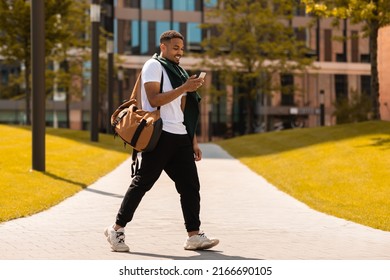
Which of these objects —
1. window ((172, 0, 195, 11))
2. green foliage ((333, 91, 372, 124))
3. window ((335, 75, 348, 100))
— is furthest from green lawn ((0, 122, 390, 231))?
window ((335, 75, 348, 100))

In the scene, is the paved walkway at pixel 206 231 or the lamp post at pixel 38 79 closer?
the paved walkway at pixel 206 231

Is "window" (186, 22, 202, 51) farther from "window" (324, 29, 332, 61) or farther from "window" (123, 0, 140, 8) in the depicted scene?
"window" (324, 29, 332, 61)

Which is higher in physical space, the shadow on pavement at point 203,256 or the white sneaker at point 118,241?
the white sneaker at point 118,241

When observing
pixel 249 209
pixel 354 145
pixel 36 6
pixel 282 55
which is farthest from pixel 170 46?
pixel 282 55

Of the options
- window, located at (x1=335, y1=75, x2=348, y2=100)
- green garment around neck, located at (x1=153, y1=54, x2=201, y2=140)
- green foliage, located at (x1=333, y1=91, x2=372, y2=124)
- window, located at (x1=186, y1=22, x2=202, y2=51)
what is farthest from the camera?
window, located at (x1=335, y1=75, x2=348, y2=100)

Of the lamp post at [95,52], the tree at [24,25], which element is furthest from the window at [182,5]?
the lamp post at [95,52]

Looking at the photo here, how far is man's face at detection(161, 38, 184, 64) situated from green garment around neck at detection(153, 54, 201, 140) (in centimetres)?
5

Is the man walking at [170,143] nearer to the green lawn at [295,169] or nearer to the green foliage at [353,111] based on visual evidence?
the green lawn at [295,169]

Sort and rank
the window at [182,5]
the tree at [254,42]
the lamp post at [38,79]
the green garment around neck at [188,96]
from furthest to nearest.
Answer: the window at [182,5] → the tree at [254,42] → the lamp post at [38,79] → the green garment around neck at [188,96]

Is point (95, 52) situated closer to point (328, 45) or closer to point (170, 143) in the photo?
point (170, 143)

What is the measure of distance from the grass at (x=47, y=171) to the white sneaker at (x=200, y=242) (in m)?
3.50

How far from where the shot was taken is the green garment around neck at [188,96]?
25.5 feet

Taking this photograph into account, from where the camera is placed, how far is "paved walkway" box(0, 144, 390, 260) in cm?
785

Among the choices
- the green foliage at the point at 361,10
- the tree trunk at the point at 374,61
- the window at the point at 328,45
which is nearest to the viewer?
the green foliage at the point at 361,10
